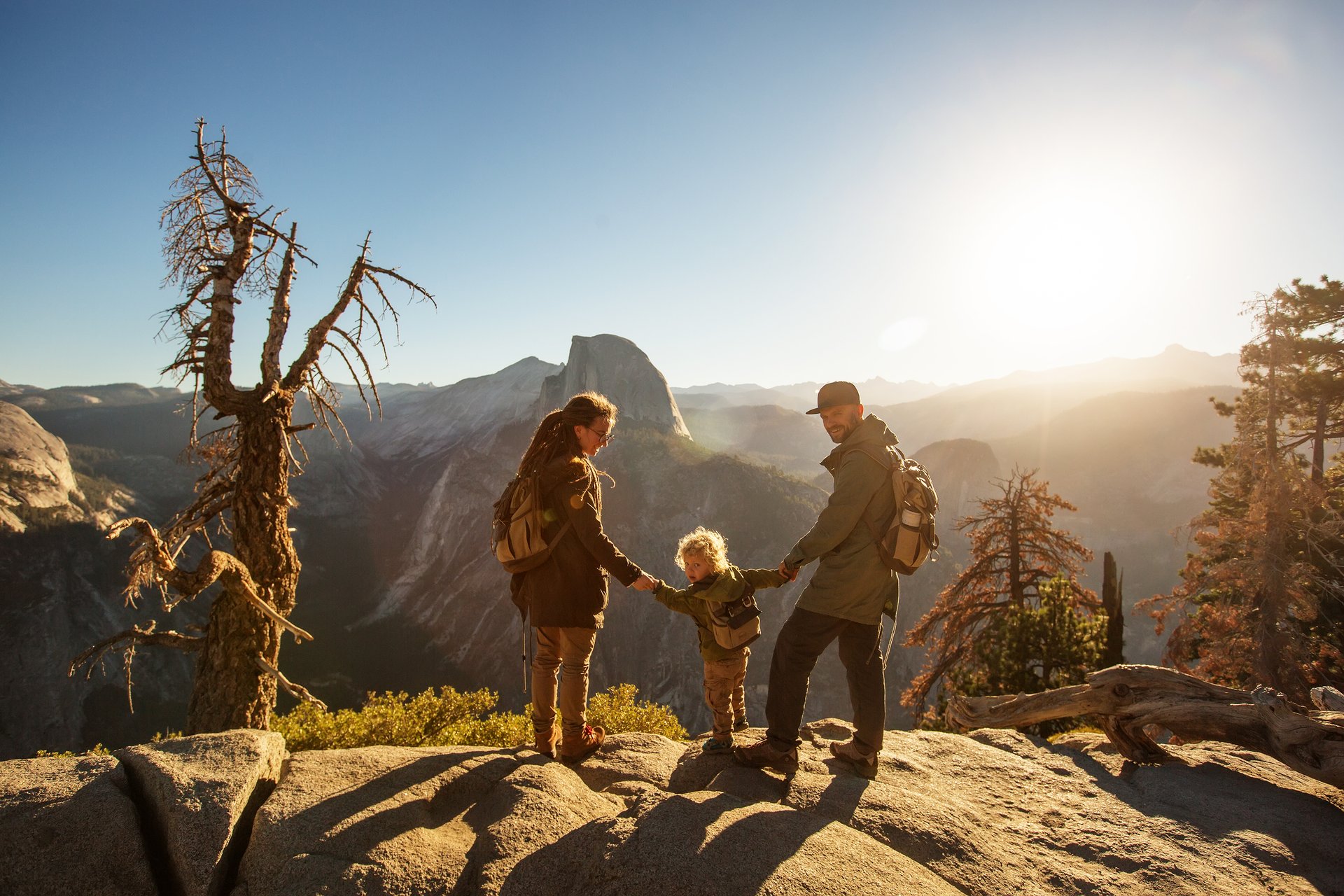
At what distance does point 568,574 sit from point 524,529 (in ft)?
1.62

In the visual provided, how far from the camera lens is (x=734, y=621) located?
15.4 ft

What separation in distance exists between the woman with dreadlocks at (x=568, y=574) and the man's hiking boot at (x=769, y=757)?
1.29 m

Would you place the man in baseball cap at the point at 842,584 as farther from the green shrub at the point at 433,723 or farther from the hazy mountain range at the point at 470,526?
the hazy mountain range at the point at 470,526

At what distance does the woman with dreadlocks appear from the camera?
4422 mm

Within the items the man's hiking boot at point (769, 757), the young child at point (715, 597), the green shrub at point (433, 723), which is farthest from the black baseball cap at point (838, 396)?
the green shrub at point (433, 723)

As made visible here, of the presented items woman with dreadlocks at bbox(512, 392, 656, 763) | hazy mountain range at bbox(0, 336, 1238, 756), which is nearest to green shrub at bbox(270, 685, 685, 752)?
woman with dreadlocks at bbox(512, 392, 656, 763)

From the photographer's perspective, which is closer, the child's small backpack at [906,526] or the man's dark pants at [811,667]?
the child's small backpack at [906,526]

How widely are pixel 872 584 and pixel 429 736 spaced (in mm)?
5981

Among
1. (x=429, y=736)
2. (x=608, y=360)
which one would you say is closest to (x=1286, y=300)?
(x=429, y=736)

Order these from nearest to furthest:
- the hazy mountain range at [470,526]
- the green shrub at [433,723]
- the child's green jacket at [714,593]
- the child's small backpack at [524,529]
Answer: the child's small backpack at [524,529], the child's green jacket at [714,593], the green shrub at [433,723], the hazy mountain range at [470,526]

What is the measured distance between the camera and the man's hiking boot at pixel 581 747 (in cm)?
463

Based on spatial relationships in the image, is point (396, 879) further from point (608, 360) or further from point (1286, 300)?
point (608, 360)

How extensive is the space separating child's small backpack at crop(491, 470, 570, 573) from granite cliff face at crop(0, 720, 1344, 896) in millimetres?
1466

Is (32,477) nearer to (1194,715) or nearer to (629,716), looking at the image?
(629,716)
